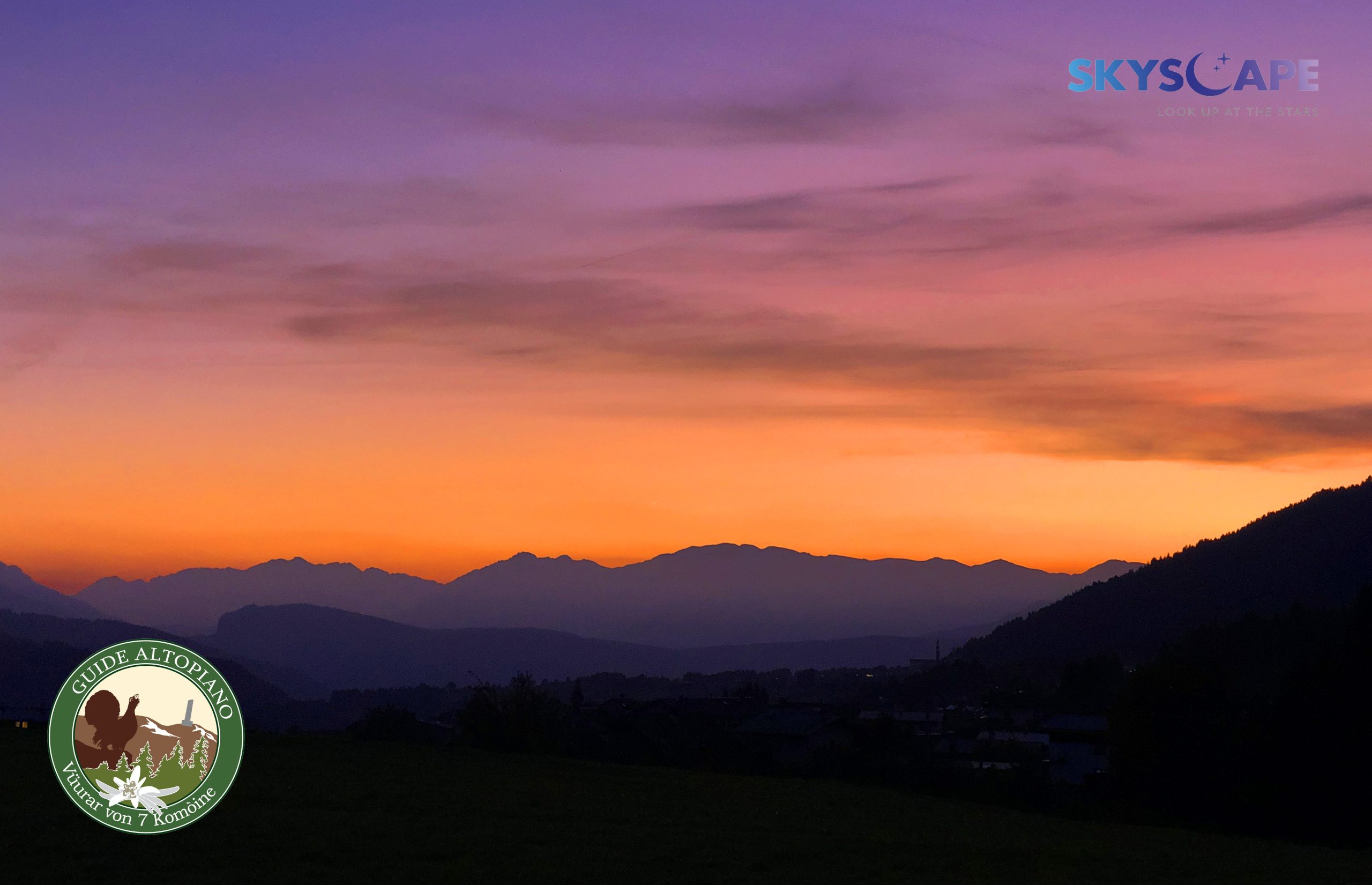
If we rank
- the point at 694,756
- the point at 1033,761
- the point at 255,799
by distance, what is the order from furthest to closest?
1. the point at 694,756
2. the point at 1033,761
3. the point at 255,799

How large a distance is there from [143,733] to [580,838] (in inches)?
347

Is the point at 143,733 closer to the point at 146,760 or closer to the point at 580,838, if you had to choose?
the point at 146,760

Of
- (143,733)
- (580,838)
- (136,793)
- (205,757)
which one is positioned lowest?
(580,838)

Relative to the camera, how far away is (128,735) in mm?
21391

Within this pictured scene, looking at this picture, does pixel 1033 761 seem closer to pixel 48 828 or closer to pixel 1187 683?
pixel 1187 683

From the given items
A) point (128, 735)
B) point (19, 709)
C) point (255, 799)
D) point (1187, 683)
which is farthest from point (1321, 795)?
point (19, 709)

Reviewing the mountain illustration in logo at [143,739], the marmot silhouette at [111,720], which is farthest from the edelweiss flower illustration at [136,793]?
the marmot silhouette at [111,720]

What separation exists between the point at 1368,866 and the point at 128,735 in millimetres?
25634

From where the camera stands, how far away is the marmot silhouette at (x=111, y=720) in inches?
831

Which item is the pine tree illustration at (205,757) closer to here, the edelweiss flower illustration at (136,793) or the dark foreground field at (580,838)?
the edelweiss flower illustration at (136,793)

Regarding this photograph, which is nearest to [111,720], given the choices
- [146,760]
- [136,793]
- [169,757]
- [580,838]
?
[146,760]

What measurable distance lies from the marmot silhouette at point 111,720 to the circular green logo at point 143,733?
0.01m

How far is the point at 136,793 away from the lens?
75.5 feet

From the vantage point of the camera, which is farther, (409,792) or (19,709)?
(19,709)
